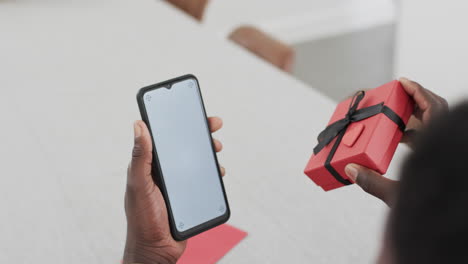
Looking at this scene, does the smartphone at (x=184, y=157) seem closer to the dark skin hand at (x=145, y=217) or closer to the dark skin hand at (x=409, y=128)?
the dark skin hand at (x=145, y=217)

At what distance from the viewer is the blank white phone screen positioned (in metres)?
0.95

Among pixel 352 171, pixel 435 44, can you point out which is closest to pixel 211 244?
pixel 352 171

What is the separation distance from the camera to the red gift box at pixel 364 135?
92 centimetres

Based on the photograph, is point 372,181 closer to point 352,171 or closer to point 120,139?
point 352,171

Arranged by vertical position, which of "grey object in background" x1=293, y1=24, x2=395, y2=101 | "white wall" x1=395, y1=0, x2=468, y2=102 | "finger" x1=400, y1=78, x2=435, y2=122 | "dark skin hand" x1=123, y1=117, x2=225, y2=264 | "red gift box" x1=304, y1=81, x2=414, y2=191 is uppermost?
"finger" x1=400, y1=78, x2=435, y2=122

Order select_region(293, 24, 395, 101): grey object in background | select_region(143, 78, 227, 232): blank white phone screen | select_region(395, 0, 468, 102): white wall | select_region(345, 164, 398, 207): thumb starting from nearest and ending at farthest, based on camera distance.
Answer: select_region(345, 164, 398, 207): thumb → select_region(143, 78, 227, 232): blank white phone screen → select_region(395, 0, 468, 102): white wall → select_region(293, 24, 395, 101): grey object in background

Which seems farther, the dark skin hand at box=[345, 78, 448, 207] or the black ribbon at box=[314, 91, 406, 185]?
the black ribbon at box=[314, 91, 406, 185]

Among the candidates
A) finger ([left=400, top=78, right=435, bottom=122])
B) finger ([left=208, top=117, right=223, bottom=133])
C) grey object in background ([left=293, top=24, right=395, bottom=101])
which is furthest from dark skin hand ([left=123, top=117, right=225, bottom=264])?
grey object in background ([left=293, top=24, right=395, bottom=101])

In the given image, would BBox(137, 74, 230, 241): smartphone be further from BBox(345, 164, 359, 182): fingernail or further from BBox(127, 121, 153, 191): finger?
BBox(345, 164, 359, 182): fingernail

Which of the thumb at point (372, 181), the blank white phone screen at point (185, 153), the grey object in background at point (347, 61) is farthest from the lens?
the grey object in background at point (347, 61)

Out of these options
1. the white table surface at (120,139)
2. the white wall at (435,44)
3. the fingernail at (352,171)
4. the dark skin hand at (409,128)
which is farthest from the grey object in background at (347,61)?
the fingernail at (352,171)

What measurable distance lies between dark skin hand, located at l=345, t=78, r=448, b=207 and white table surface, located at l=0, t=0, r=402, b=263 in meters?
0.17

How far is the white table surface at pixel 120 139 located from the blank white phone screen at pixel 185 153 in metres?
0.11

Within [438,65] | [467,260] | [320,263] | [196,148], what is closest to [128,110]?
[196,148]
